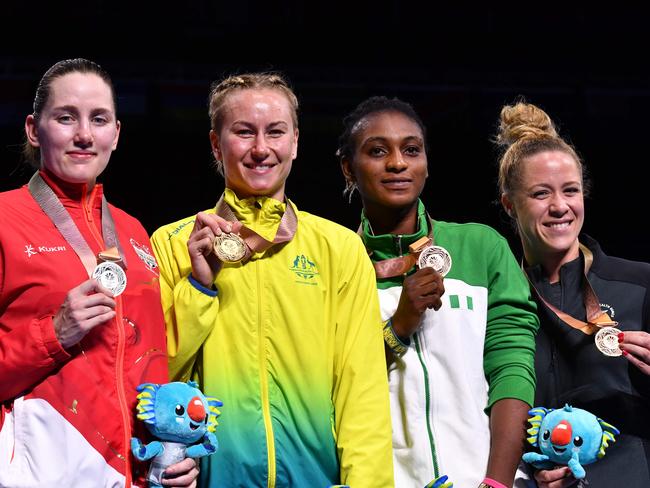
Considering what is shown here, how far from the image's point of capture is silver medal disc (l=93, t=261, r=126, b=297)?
2193mm

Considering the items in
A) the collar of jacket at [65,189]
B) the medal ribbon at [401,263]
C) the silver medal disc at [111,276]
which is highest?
the collar of jacket at [65,189]

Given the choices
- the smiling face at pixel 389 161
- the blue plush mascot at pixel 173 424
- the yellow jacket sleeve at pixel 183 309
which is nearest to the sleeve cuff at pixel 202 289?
the yellow jacket sleeve at pixel 183 309

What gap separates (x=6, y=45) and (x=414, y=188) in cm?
339

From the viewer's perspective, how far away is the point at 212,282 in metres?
2.41

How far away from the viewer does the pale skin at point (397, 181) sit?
102 inches

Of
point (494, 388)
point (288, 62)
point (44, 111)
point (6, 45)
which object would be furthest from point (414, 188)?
point (6, 45)

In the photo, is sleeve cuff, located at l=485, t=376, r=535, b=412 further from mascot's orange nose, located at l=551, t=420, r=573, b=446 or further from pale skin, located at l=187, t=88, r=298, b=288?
pale skin, located at l=187, t=88, r=298, b=288

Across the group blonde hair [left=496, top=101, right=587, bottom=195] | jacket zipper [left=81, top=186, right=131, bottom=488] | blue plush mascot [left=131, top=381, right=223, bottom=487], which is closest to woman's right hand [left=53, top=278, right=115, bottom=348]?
jacket zipper [left=81, top=186, right=131, bottom=488]

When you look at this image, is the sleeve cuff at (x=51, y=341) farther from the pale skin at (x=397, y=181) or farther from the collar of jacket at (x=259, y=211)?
the pale skin at (x=397, y=181)

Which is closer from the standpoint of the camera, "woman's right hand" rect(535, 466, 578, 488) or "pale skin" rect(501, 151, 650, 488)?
"woman's right hand" rect(535, 466, 578, 488)

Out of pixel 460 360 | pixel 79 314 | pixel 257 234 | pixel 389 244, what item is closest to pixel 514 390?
pixel 460 360

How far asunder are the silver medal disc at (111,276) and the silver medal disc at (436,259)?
→ 2.83 feet

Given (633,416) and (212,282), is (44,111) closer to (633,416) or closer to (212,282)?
(212,282)

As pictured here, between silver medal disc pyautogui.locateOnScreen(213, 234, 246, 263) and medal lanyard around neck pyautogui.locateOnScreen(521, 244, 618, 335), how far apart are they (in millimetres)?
996
